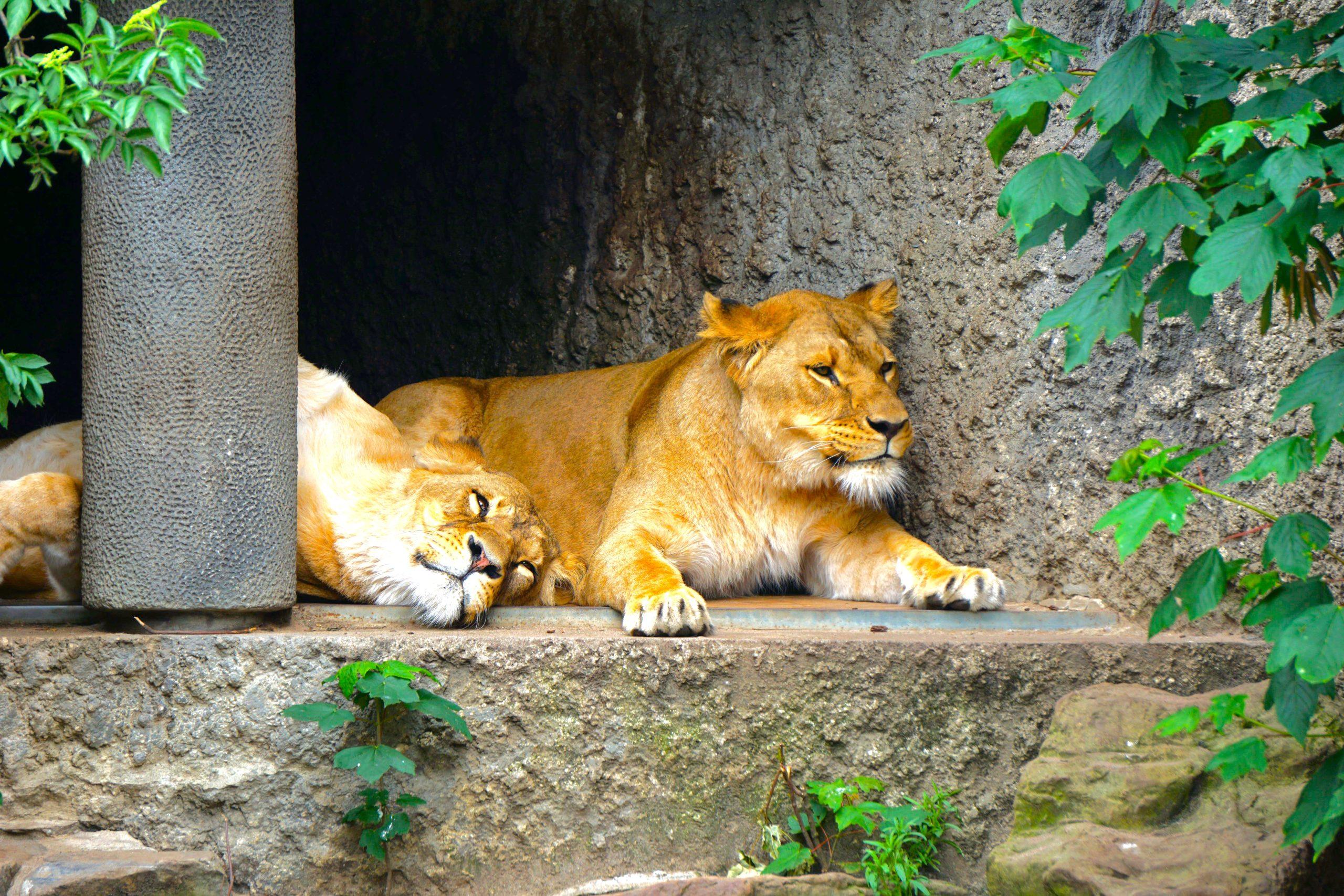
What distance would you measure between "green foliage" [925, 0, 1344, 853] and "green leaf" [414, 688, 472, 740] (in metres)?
1.58

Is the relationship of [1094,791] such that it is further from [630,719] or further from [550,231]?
[550,231]

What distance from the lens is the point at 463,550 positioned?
3598 millimetres

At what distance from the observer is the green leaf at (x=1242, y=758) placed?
7.22 feet

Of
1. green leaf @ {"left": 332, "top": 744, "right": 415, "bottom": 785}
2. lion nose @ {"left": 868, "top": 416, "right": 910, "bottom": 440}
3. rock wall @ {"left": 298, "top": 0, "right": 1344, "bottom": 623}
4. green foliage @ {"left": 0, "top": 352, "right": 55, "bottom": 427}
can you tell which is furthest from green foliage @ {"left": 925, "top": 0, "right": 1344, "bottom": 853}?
green foliage @ {"left": 0, "top": 352, "right": 55, "bottom": 427}

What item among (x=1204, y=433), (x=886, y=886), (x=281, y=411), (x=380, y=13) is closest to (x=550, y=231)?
(x=380, y=13)

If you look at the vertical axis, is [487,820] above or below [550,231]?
below

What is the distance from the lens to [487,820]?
119 inches

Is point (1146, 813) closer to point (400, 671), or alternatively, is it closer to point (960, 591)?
point (960, 591)

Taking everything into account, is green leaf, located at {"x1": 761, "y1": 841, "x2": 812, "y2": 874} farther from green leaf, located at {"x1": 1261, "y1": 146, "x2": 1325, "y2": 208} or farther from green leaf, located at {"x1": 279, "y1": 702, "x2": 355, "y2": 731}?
green leaf, located at {"x1": 1261, "y1": 146, "x2": 1325, "y2": 208}

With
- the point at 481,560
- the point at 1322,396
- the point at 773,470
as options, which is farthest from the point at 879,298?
the point at 1322,396

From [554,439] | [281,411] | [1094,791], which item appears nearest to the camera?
[1094,791]

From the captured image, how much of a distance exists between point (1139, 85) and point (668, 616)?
188 cm

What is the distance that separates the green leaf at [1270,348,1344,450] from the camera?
6.44 feet

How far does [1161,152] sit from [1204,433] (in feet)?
5.35
